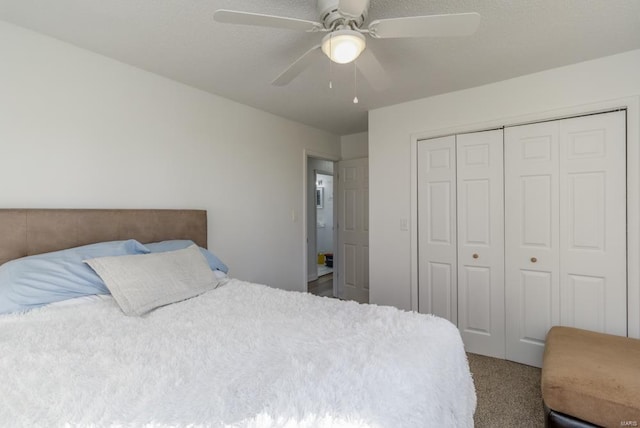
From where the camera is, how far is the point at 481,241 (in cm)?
273

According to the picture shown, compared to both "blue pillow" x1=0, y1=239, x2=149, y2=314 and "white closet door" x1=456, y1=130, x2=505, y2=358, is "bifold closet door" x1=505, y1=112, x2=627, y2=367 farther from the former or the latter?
"blue pillow" x1=0, y1=239, x2=149, y2=314

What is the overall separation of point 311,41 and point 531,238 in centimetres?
224

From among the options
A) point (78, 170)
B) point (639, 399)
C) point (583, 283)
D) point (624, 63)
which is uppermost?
point (624, 63)

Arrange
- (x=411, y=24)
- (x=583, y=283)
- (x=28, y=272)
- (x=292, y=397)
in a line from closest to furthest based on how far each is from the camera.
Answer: (x=292, y=397), (x=411, y=24), (x=28, y=272), (x=583, y=283)

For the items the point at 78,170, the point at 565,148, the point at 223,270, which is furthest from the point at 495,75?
the point at 78,170

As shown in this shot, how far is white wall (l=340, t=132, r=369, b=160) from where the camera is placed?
4191 mm

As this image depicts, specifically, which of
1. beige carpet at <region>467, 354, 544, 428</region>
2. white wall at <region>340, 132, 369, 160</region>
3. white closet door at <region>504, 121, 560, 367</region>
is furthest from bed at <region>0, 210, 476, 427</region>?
white wall at <region>340, 132, 369, 160</region>

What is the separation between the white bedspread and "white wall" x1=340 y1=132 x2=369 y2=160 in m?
2.92

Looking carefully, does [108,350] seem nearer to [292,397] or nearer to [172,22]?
[292,397]

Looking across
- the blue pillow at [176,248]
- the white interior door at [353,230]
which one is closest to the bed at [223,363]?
the blue pillow at [176,248]

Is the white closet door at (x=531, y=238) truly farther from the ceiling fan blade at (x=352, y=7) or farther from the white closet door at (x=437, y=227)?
the ceiling fan blade at (x=352, y=7)

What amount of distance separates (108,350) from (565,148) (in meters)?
3.08

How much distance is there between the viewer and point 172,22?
5.81 feet

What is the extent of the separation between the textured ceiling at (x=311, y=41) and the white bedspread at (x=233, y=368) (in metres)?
1.58
